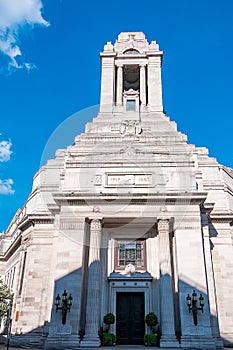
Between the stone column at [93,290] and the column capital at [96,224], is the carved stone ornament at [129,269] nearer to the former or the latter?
the stone column at [93,290]

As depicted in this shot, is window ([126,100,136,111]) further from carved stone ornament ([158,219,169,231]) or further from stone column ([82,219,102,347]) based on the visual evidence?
stone column ([82,219,102,347])

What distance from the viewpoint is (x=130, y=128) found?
31.7 m

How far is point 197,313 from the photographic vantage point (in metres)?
21.1

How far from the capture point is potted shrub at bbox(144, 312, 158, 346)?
2069cm

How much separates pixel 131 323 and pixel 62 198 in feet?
32.1

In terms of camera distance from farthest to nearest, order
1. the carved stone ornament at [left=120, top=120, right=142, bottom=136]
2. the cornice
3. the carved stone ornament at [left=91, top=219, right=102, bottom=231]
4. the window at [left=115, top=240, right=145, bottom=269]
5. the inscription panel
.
Answer: the carved stone ornament at [left=120, top=120, right=142, bottom=136] < the inscription panel < the window at [left=115, top=240, right=145, bottom=269] < the cornice < the carved stone ornament at [left=91, top=219, right=102, bottom=231]

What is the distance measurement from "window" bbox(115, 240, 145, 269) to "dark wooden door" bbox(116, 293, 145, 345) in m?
2.05

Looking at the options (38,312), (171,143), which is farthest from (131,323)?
(171,143)

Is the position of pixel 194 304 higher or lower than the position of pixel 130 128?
lower

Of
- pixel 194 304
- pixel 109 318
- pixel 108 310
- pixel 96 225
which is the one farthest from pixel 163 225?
pixel 109 318

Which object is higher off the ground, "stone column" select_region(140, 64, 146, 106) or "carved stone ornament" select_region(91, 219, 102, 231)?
"stone column" select_region(140, 64, 146, 106)

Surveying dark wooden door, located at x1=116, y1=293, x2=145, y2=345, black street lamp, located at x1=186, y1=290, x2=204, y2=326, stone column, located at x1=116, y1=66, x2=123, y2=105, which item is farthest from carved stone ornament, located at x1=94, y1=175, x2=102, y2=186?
stone column, located at x1=116, y1=66, x2=123, y2=105

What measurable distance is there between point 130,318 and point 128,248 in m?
4.74

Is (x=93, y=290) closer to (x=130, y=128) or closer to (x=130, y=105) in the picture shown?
(x=130, y=128)
